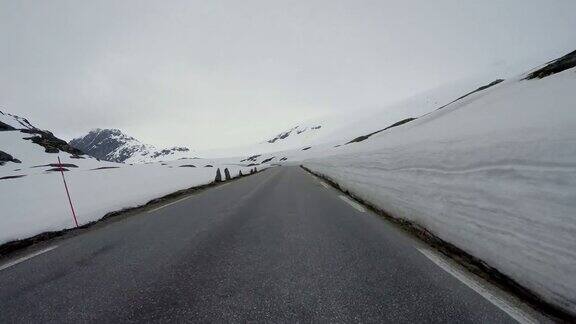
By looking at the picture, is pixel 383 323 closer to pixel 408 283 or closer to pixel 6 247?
pixel 408 283

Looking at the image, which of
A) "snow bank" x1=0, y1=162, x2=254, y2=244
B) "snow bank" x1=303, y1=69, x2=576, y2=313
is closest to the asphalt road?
"snow bank" x1=303, y1=69, x2=576, y2=313

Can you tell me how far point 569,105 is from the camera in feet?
9.90

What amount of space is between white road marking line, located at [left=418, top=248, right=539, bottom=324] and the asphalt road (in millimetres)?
67

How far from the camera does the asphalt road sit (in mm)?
2527

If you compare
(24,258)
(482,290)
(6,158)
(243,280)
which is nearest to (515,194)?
(482,290)

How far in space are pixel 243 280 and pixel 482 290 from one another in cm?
233

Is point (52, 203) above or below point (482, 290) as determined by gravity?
above

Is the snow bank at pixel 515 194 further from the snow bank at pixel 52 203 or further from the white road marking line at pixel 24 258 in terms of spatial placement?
the snow bank at pixel 52 203

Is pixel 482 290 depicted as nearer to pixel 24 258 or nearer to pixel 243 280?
pixel 243 280

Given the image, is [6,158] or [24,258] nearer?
[24,258]

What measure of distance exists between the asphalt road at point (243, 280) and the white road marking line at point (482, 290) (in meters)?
0.07

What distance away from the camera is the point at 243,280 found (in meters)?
3.23

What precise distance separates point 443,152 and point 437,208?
0.81 meters

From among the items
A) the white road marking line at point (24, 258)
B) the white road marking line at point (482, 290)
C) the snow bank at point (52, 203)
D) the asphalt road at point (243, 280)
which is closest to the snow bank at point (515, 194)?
the white road marking line at point (482, 290)
